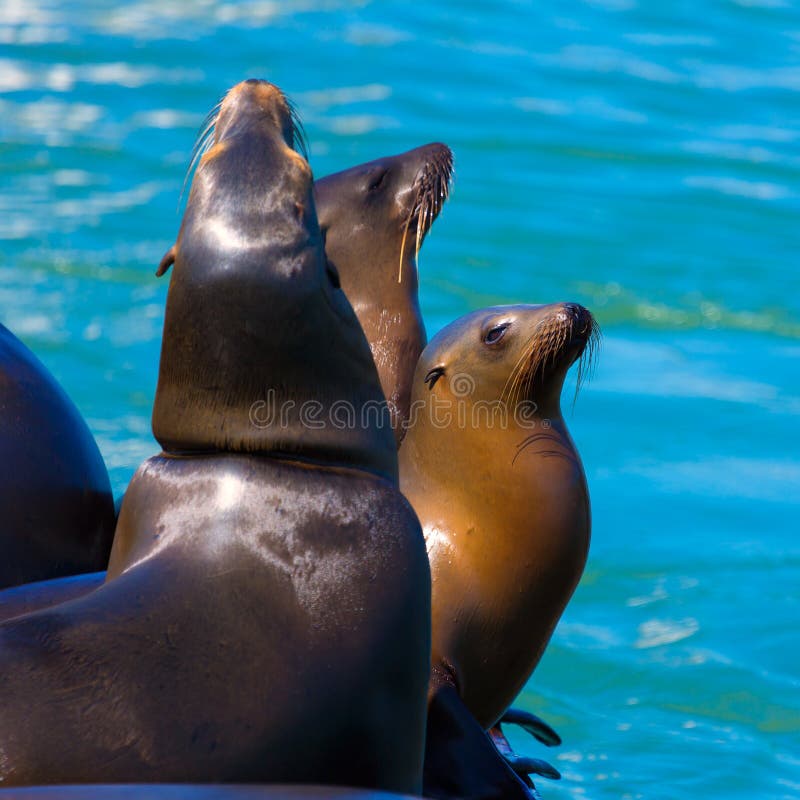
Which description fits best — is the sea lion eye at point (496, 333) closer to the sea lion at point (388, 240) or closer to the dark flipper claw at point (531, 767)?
the sea lion at point (388, 240)

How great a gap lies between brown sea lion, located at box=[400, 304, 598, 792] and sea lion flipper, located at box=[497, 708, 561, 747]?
0.42 ft

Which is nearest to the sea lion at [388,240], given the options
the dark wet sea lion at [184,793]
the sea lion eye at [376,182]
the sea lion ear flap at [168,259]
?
the sea lion eye at [376,182]

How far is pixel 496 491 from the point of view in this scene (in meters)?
4.91

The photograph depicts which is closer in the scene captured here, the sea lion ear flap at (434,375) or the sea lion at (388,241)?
the sea lion ear flap at (434,375)

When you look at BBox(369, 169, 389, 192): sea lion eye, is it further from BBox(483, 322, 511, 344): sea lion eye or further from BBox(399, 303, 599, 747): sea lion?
BBox(483, 322, 511, 344): sea lion eye

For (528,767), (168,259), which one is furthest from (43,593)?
(528,767)

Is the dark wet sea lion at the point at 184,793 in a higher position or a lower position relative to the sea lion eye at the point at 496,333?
higher

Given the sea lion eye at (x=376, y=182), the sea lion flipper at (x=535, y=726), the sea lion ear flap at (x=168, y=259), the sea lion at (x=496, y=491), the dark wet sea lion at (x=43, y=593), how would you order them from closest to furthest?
the sea lion ear flap at (x=168, y=259) < the dark wet sea lion at (x=43, y=593) < the sea lion at (x=496, y=491) < the sea lion flipper at (x=535, y=726) < the sea lion eye at (x=376, y=182)

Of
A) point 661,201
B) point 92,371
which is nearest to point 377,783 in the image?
point 92,371

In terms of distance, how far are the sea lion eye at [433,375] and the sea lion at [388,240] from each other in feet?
1.57

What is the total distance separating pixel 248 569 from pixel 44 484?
1.59m

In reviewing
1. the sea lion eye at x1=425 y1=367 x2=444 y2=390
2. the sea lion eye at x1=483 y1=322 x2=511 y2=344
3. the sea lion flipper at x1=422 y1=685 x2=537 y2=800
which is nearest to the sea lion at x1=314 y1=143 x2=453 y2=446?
the sea lion eye at x1=425 y1=367 x2=444 y2=390

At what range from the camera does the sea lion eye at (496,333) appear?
201 inches

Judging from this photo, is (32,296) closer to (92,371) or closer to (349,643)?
(92,371)
